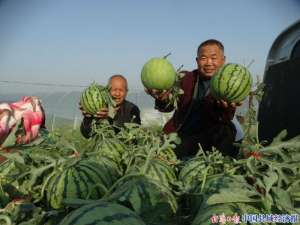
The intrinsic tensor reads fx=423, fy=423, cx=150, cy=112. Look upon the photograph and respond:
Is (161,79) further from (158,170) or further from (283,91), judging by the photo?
(158,170)

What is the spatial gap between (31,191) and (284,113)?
2693mm

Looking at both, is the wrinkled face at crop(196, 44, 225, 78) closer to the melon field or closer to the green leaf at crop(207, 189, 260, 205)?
the melon field

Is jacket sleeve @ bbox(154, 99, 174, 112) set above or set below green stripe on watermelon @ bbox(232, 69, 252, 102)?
below

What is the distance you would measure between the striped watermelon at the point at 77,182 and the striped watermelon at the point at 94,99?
174 cm

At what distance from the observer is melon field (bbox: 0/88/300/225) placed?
116cm

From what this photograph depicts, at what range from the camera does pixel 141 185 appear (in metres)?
1.36

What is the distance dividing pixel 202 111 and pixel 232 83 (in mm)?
977

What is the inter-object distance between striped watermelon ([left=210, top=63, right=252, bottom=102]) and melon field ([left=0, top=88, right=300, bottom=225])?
98cm

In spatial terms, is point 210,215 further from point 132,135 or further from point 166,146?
point 132,135

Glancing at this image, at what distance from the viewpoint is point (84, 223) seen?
107 centimetres

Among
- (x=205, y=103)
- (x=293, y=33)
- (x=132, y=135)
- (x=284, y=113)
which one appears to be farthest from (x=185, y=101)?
(x=132, y=135)

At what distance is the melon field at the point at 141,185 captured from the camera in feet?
3.80

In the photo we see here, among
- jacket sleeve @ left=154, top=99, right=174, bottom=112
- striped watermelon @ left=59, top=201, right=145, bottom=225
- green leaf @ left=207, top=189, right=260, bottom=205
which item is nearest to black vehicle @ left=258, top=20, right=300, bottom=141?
jacket sleeve @ left=154, top=99, right=174, bottom=112

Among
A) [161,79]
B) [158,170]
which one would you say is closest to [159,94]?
[161,79]
